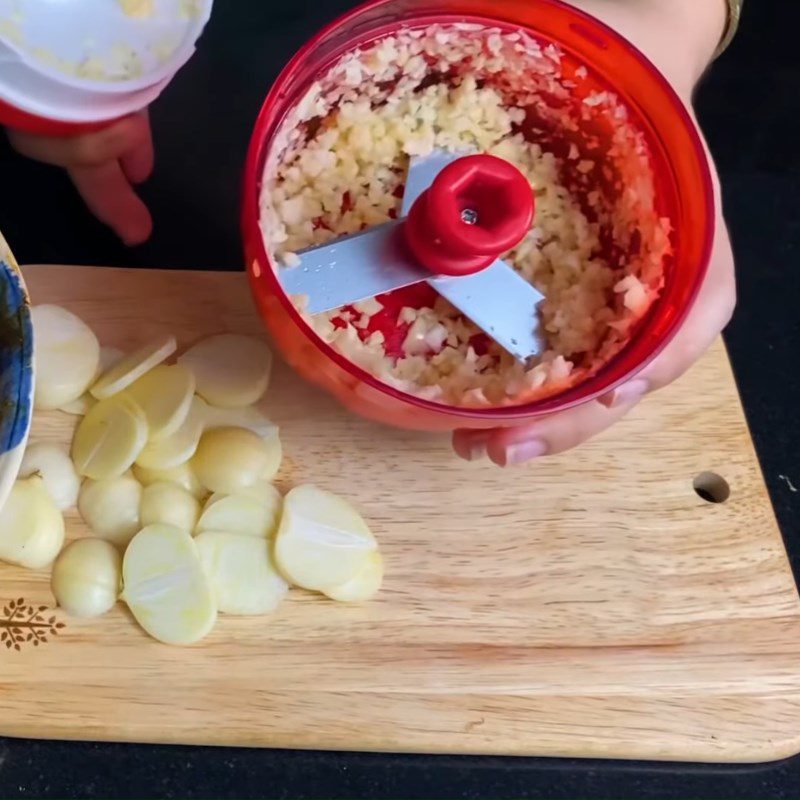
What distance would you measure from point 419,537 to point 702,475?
0.22m

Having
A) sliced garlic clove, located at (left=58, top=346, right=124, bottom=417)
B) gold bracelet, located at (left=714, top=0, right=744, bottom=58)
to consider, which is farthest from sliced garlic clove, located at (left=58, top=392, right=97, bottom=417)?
gold bracelet, located at (left=714, top=0, right=744, bottom=58)

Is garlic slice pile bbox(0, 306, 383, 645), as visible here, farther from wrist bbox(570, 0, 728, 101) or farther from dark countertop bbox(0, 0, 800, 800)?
wrist bbox(570, 0, 728, 101)

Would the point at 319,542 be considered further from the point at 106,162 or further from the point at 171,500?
the point at 106,162

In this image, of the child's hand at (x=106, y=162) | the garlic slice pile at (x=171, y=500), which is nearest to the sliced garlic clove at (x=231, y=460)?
the garlic slice pile at (x=171, y=500)

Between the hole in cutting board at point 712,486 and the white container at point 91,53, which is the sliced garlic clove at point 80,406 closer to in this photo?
the white container at point 91,53

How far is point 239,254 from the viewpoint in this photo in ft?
2.65

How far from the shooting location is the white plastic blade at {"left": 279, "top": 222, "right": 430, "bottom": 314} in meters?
0.58

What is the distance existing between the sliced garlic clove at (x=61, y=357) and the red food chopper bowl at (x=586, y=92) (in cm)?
17

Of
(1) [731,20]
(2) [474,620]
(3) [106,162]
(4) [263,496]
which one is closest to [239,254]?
(3) [106,162]

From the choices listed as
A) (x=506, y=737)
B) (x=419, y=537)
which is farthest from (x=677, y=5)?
(x=506, y=737)

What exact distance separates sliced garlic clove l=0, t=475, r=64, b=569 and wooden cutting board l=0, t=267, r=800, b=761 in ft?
0.07

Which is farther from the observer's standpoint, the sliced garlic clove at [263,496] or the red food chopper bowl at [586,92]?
the sliced garlic clove at [263,496]

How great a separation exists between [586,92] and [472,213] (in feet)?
0.52

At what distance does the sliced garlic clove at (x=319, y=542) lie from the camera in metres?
0.63
